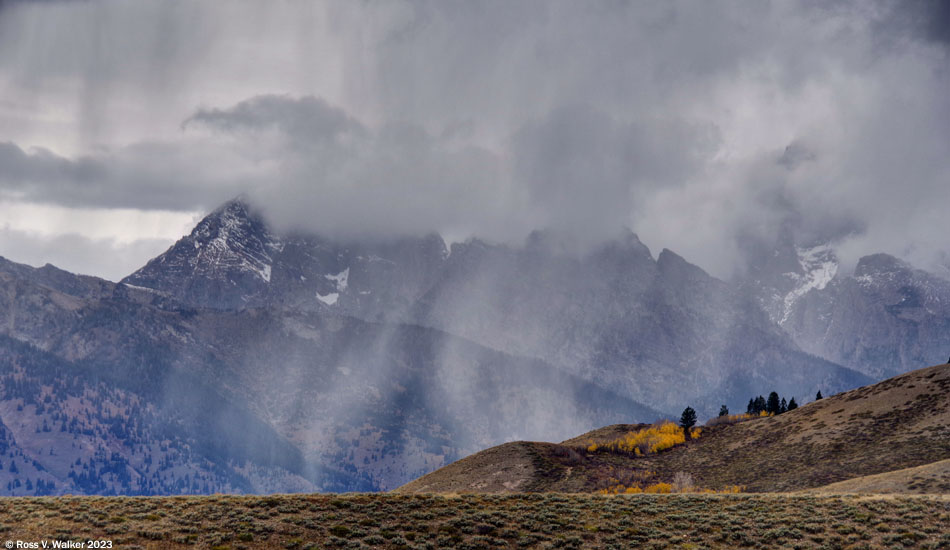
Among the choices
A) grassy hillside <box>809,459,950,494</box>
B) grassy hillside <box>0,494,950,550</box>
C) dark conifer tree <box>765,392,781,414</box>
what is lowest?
grassy hillside <box>0,494,950,550</box>

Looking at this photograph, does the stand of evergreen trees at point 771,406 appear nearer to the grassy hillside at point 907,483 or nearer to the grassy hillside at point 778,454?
the grassy hillside at point 778,454

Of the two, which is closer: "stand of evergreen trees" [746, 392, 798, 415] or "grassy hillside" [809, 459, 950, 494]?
"grassy hillside" [809, 459, 950, 494]

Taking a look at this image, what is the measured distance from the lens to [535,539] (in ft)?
179

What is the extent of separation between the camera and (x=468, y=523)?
57.5 meters

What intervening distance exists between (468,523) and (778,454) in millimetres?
67277

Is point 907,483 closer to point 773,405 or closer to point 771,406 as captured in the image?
point 773,405

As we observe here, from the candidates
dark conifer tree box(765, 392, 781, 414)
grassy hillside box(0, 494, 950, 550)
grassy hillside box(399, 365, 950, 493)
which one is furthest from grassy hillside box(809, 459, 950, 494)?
dark conifer tree box(765, 392, 781, 414)

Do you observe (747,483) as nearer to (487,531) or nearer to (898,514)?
(898,514)

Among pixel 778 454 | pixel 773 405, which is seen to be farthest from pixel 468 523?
pixel 773 405

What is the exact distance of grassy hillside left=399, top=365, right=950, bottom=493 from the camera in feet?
305

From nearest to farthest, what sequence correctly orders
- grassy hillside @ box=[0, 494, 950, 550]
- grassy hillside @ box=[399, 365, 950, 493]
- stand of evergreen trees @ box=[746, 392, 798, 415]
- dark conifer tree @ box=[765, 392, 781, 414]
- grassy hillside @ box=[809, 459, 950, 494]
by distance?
grassy hillside @ box=[0, 494, 950, 550] → grassy hillside @ box=[809, 459, 950, 494] → grassy hillside @ box=[399, 365, 950, 493] → dark conifer tree @ box=[765, 392, 781, 414] → stand of evergreen trees @ box=[746, 392, 798, 415]

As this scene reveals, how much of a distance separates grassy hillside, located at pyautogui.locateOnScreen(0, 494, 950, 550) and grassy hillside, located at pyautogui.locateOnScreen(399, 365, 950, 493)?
33.5 meters

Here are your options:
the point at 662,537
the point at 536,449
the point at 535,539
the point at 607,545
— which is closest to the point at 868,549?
the point at 662,537

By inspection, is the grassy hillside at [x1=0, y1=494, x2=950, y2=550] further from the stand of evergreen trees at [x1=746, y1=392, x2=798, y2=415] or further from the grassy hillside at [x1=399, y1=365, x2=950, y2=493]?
the stand of evergreen trees at [x1=746, y1=392, x2=798, y2=415]
